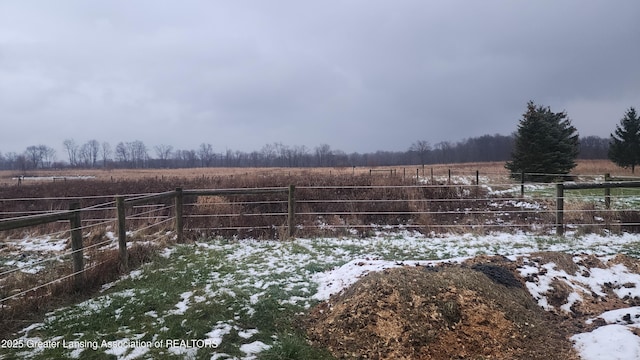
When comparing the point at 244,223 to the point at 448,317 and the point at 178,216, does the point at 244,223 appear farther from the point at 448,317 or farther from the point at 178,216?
the point at 448,317

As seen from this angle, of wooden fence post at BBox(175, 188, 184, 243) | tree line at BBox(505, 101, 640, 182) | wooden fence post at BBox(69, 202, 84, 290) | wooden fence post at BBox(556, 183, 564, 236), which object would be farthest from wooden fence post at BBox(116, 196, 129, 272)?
tree line at BBox(505, 101, 640, 182)

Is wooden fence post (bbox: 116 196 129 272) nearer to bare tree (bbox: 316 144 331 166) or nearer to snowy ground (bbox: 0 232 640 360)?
snowy ground (bbox: 0 232 640 360)

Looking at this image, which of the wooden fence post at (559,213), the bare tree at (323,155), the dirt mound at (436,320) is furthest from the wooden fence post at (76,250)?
the bare tree at (323,155)

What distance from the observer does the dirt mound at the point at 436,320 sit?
3221mm

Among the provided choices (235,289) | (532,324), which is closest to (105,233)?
(235,289)

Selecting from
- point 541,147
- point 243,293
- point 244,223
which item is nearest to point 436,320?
point 243,293

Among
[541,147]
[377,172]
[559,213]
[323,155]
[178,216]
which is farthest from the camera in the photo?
[323,155]

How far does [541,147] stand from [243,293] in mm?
24496

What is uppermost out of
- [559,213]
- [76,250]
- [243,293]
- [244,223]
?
[76,250]

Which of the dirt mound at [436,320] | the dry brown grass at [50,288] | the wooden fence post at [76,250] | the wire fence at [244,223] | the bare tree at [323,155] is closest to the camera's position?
the dirt mound at [436,320]

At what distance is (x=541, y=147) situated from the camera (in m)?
23.4

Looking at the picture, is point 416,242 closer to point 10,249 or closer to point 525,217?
point 525,217

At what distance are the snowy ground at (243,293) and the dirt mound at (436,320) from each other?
1.10 feet

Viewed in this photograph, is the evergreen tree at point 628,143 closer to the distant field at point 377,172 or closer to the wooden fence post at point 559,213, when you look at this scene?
the distant field at point 377,172
